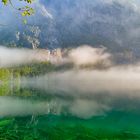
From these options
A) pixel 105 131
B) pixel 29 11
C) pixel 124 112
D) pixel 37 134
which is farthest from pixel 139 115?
pixel 29 11

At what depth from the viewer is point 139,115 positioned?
56.7 metres

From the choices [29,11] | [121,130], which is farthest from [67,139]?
[29,11]

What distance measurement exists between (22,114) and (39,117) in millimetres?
3264

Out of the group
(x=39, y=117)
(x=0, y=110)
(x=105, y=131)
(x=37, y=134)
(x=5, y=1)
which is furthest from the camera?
(x=0, y=110)

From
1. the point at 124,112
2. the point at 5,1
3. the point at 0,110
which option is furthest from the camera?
the point at 124,112

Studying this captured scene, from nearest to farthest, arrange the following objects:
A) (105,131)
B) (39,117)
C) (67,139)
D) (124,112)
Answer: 1. (67,139)
2. (105,131)
3. (39,117)
4. (124,112)

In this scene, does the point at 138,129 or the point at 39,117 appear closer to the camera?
the point at 138,129

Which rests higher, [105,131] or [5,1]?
[5,1]

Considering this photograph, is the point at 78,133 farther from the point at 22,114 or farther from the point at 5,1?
the point at 5,1

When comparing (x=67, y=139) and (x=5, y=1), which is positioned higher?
(x=5, y=1)

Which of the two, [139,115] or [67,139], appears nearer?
[67,139]

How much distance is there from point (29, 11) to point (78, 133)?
28.3 m

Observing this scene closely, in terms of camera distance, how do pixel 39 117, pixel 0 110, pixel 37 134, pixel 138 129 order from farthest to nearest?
pixel 0 110, pixel 39 117, pixel 138 129, pixel 37 134

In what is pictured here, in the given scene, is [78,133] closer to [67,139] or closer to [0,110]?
[67,139]
